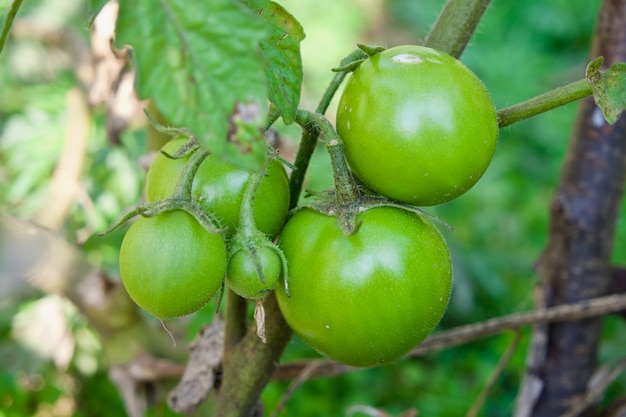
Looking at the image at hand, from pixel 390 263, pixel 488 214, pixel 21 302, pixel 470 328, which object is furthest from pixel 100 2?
pixel 488 214

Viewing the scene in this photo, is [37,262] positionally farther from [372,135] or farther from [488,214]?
[488,214]

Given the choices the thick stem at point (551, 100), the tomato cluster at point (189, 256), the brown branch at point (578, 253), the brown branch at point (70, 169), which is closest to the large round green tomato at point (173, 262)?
the tomato cluster at point (189, 256)

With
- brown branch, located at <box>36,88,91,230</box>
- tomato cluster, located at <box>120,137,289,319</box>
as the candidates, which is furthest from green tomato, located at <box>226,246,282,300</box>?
brown branch, located at <box>36,88,91,230</box>

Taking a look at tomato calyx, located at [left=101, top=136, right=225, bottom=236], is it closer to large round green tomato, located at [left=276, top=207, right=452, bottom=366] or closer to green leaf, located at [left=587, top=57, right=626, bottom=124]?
large round green tomato, located at [left=276, top=207, right=452, bottom=366]

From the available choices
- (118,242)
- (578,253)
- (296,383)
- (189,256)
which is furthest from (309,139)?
(118,242)

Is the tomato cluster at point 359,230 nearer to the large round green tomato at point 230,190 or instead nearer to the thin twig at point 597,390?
the large round green tomato at point 230,190

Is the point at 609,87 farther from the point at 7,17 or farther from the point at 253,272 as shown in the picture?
the point at 7,17
